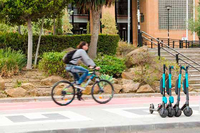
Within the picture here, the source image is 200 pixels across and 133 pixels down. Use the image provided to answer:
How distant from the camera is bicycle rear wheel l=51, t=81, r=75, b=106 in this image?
1114 centimetres

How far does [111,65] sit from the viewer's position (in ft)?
56.3

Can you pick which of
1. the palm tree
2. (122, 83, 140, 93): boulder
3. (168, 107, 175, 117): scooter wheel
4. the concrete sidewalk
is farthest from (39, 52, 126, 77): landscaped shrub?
(168, 107, 175, 117): scooter wheel

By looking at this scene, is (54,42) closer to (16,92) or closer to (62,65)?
(62,65)

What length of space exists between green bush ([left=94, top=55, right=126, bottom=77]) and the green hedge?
10.2ft

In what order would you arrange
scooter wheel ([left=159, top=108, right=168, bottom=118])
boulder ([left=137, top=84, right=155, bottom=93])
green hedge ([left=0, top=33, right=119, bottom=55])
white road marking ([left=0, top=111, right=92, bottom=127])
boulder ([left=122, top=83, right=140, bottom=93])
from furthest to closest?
green hedge ([left=0, top=33, right=119, bottom=55]) → boulder ([left=137, top=84, right=155, bottom=93]) → boulder ([left=122, top=83, right=140, bottom=93]) → scooter wheel ([left=159, top=108, right=168, bottom=118]) → white road marking ([left=0, top=111, right=92, bottom=127])

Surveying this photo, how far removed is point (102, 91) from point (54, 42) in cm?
923

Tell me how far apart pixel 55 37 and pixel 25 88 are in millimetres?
6127

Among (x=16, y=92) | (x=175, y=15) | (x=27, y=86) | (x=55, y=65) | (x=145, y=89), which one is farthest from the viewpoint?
(x=175, y=15)

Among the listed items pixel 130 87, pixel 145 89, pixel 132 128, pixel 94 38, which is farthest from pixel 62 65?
pixel 132 128

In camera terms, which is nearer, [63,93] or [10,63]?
[63,93]

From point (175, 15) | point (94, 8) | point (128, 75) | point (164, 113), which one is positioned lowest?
point (164, 113)

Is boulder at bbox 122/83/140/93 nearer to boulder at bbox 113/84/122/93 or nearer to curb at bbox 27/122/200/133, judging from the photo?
boulder at bbox 113/84/122/93

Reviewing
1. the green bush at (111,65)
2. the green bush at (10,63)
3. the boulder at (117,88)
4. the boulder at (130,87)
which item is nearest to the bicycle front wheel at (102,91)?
the boulder at (117,88)

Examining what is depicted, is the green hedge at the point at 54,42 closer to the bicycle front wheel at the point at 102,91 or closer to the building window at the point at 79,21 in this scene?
the bicycle front wheel at the point at 102,91
